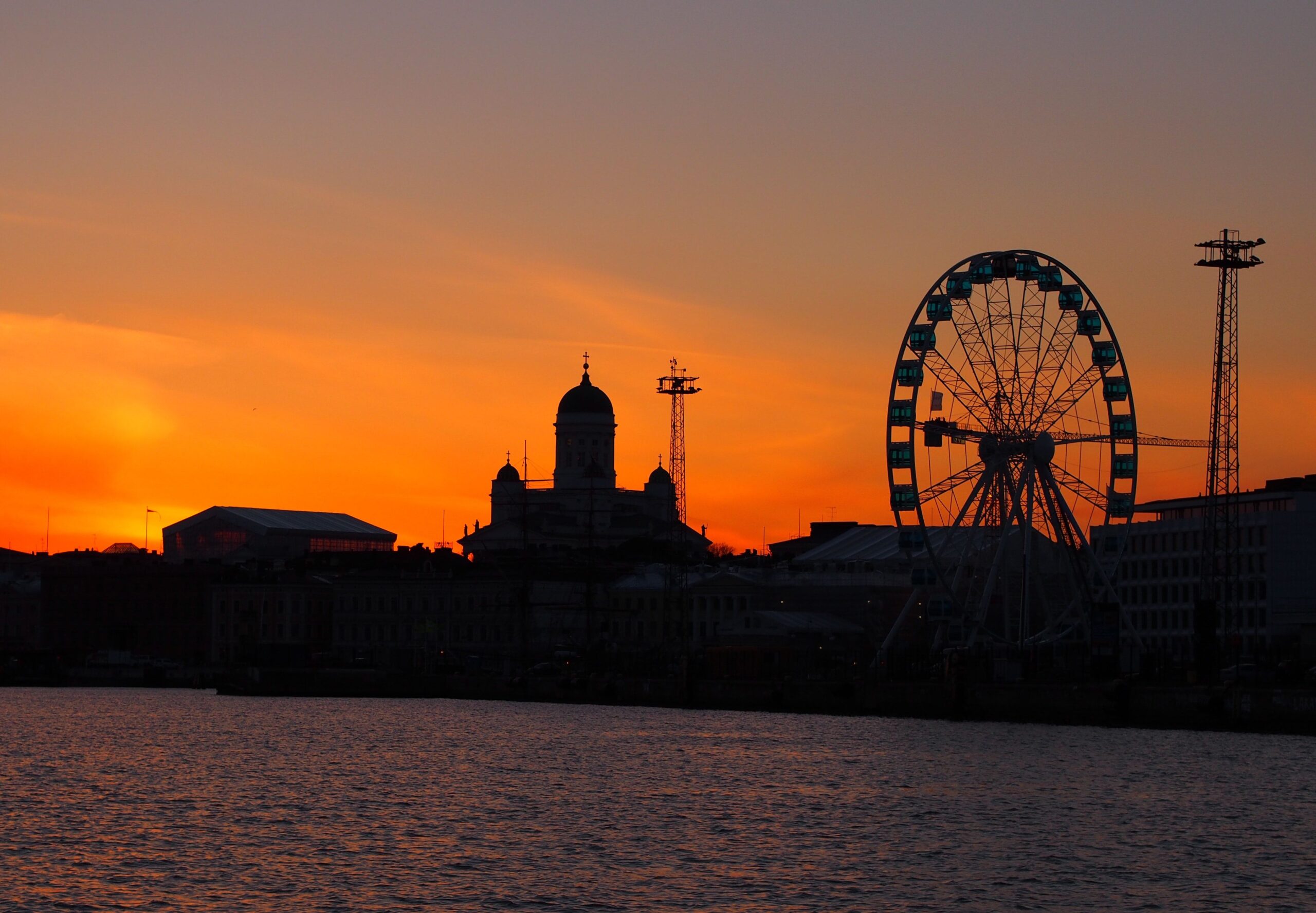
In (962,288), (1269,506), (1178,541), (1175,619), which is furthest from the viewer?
(1178,541)

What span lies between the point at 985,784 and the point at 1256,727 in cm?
2326

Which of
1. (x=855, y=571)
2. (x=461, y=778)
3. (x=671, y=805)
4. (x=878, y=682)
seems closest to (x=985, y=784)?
(x=671, y=805)

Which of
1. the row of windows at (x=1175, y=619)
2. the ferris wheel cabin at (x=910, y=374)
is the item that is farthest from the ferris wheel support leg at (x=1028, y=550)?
the row of windows at (x=1175, y=619)

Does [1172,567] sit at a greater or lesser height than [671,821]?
greater

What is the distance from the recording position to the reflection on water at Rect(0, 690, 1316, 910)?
50.9 meters

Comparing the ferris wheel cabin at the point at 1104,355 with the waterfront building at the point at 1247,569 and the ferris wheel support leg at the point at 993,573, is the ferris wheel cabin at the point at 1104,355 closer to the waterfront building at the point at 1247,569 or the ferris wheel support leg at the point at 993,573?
the ferris wheel support leg at the point at 993,573

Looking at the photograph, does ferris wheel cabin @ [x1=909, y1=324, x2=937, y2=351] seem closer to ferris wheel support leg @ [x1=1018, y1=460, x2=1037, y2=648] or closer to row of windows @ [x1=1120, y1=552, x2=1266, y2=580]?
ferris wheel support leg @ [x1=1018, y1=460, x2=1037, y2=648]

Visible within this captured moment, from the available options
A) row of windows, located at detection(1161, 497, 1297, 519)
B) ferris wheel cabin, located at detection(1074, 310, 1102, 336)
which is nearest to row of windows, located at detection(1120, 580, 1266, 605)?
row of windows, located at detection(1161, 497, 1297, 519)

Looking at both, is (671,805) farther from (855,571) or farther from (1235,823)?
(855,571)

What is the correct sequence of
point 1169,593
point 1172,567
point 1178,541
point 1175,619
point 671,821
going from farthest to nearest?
point 1172,567 < point 1169,593 < point 1178,541 < point 1175,619 < point 671,821

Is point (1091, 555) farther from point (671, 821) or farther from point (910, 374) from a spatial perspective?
point (671, 821)

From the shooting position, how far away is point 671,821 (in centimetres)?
6488

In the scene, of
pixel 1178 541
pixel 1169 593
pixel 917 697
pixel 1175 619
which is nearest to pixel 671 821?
pixel 917 697

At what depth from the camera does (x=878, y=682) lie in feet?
394
